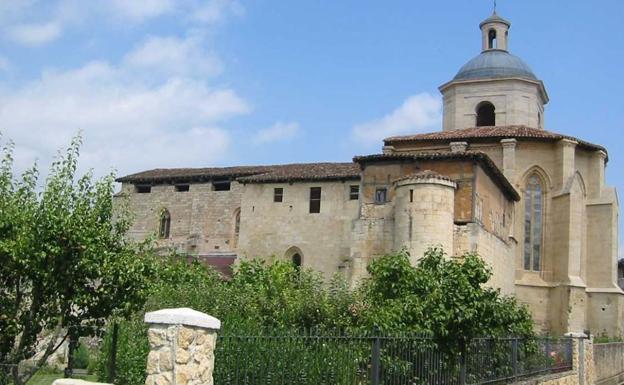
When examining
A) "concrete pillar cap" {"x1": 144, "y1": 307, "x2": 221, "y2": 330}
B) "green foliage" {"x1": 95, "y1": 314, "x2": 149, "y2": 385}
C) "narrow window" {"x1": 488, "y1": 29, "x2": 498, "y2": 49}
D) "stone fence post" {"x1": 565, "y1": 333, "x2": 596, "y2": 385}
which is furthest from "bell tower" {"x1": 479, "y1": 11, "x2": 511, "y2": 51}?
"concrete pillar cap" {"x1": 144, "y1": 307, "x2": 221, "y2": 330}

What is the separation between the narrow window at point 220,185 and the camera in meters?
43.3

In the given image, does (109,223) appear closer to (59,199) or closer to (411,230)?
(59,199)

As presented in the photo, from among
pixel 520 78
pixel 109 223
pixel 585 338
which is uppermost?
pixel 520 78

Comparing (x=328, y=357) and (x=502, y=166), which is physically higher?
(x=502, y=166)

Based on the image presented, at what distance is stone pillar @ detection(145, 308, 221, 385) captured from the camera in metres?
6.98

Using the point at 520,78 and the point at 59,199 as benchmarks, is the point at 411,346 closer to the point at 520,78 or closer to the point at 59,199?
the point at 59,199

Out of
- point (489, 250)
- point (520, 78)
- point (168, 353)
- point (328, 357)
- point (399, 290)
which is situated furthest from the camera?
point (520, 78)

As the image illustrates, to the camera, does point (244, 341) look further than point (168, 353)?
Yes

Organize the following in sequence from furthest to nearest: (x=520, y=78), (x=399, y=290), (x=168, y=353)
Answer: (x=520, y=78), (x=399, y=290), (x=168, y=353)

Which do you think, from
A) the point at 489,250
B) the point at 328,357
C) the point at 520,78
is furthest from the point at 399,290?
the point at 520,78

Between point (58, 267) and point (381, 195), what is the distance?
19.1m

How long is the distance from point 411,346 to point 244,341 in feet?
14.1

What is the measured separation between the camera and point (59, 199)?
1223 cm

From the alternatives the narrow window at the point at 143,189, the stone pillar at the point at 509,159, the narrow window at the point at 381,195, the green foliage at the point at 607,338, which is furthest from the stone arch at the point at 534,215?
the narrow window at the point at 143,189
